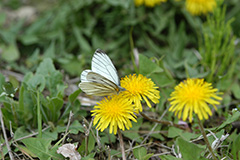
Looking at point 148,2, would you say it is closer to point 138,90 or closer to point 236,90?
point 236,90

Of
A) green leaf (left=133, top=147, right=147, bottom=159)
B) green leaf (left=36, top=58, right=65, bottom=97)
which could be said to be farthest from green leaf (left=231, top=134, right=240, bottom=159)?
green leaf (left=36, top=58, right=65, bottom=97)

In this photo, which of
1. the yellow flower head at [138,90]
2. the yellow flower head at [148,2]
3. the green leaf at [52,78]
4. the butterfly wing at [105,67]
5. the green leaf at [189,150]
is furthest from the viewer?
the yellow flower head at [148,2]

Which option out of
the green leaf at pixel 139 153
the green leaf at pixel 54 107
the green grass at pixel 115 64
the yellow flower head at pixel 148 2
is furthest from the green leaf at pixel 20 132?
the yellow flower head at pixel 148 2

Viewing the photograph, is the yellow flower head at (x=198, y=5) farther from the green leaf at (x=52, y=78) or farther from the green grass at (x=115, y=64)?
the green leaf at (x=52, y=78)

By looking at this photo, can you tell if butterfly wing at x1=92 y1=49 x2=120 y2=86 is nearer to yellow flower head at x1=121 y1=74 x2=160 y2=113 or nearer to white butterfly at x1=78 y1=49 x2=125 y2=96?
white butterfly at x1=78 y1=49 x2=125 y2=96

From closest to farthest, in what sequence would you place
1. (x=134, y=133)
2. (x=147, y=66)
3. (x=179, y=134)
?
(x=179, y=134) → (x=134, y=133) → (x=147, y=66)

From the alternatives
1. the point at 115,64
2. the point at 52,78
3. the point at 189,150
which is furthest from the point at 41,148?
the point at 115,64

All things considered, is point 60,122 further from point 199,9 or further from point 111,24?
point 199,9

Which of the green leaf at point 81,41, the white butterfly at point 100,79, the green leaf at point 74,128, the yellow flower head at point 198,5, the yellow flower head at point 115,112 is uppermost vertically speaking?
the yellow flower head at point 198,5
